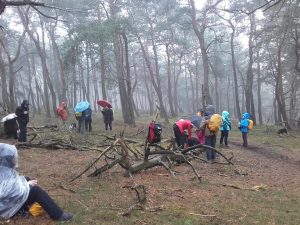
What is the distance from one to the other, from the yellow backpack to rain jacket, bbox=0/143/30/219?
281mm

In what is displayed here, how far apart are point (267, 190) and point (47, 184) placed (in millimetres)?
4986

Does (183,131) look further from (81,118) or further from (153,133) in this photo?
(81,118)

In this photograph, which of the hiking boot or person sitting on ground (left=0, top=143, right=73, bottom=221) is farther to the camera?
the hiking boot

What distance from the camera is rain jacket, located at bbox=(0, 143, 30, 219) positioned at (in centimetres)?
573

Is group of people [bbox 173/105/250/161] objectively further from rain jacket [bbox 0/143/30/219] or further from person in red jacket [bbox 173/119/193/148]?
rain jacket [bbox 0/143/30/219]

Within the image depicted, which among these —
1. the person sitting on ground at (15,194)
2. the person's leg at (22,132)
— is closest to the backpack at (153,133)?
the person's leg at (22,132)

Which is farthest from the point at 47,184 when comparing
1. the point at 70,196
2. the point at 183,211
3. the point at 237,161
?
the point at 237,161

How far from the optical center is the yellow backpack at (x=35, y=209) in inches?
241

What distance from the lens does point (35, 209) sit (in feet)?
20.2

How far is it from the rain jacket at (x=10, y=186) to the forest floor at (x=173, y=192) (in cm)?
23

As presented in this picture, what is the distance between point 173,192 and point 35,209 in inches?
116

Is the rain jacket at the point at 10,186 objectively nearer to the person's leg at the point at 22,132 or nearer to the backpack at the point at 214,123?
the backpack at the point at 214,123

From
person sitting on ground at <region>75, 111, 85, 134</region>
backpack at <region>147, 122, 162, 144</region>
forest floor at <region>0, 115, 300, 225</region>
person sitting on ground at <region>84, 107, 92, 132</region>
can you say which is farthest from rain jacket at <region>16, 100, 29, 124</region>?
backpack at <region>147, 122, 162, 144</region>

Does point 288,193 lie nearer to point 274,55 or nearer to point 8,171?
point 8,171
